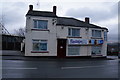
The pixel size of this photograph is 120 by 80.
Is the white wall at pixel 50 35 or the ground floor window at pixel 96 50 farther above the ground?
the white wall at pixel 50 35

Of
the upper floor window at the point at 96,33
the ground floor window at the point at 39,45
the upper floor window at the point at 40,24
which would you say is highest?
the upper floor window at the point at 40,24

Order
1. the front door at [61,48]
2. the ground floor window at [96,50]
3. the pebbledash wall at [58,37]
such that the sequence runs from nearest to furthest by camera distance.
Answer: the pebbledash wall at [58,37]
the front door at [61,48]
the ground floor window at [96,50]

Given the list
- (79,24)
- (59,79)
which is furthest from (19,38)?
(59,79)

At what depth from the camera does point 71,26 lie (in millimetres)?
26484

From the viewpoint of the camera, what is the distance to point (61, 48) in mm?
26016

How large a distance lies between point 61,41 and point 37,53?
391 cm

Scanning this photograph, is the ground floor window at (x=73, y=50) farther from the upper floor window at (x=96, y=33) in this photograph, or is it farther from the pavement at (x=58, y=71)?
the pavement at (x=58, y=71)

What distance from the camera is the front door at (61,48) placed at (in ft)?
84.8

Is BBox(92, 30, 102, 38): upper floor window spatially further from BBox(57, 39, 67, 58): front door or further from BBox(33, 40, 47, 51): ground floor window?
BBox(33, 40, 47, 51): ground floor window

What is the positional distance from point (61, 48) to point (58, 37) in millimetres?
1691

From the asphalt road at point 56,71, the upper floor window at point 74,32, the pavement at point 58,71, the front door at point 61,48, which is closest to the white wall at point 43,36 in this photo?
the front door at point 61,48

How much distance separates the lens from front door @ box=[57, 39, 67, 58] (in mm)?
25844

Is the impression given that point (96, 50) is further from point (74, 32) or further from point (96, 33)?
point (74, 32)

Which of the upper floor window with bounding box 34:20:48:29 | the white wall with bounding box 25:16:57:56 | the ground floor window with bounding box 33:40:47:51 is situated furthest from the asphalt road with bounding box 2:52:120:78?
the upper floor window with bounding box 34:20:48:29
